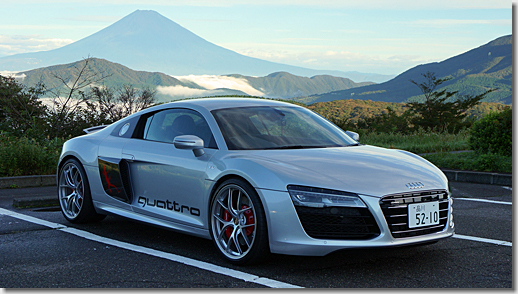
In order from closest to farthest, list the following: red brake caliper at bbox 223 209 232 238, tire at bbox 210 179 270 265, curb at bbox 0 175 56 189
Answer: tire at bbox 210 179 270 265, red brake caliper at bbox 223 209 232 238, curb at bbox 0 175 56 189

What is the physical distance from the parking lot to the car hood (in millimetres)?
522

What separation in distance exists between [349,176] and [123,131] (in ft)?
9.44

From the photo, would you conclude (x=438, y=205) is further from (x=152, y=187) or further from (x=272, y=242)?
(x=152, y=187)

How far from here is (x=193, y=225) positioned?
191 inches

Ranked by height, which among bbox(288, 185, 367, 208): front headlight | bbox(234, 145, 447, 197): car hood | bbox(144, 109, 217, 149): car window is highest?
bbox(144, 109, 217, 149): car window

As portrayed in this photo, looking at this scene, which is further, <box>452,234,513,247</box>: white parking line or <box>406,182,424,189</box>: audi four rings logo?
<box>452,234,513,247</box>: white parking line

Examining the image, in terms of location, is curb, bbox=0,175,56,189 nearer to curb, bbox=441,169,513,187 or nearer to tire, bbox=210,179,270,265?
tire, bbox=210,179,270,265

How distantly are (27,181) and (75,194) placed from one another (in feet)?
13.9

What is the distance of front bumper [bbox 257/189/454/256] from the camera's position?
13.1 feet

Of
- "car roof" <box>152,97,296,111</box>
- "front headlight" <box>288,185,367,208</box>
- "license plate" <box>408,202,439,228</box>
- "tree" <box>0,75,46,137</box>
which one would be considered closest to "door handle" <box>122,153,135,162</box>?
"car roof" <box>152,97,296,111</box>

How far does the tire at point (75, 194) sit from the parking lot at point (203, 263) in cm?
22

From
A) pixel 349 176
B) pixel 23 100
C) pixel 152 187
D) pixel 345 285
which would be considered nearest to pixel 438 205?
pixel 349 176

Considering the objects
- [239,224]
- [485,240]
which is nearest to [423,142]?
[485,240]

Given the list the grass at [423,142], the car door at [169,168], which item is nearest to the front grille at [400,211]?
the car door at [169,168]
